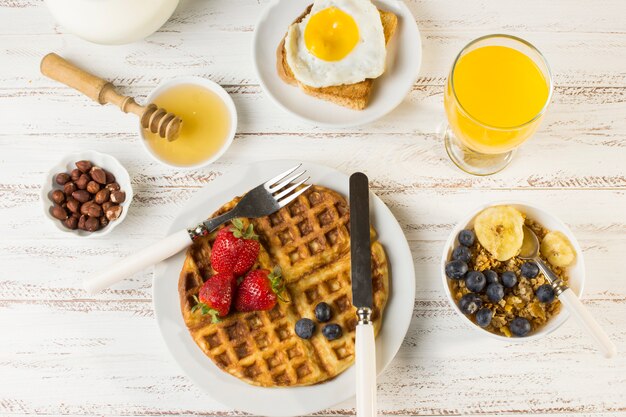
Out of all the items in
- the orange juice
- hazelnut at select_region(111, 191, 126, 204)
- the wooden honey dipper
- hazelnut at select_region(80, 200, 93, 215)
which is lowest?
hazelnut at select_region(80, 200, 93, 215)

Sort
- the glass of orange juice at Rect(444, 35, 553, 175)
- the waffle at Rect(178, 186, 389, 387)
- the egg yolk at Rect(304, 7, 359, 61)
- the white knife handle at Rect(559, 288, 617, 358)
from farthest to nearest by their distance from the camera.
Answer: the egg yolk at Rect(304, 7, 359, 61)
the waffle at Rect(178, 186, 389, 387)
the glass of orange juice at Rect(444, 35, 553, 175)
the white knife handle at Rect(559, 288, 617, 358)

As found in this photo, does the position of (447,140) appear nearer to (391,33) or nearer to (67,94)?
(391,33)

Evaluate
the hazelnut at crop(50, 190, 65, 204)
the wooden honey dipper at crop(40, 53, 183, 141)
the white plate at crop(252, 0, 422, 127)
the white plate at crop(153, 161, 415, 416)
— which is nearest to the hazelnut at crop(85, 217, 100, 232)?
the hazelnut at crop(50, 190, 65, 204)

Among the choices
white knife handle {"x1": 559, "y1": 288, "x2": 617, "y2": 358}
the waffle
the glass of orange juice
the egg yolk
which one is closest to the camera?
white knife handle {"x1": 559, "y1": 288, "x2": 617, "y2": 358}

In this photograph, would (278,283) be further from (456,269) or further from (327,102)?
(327,102)

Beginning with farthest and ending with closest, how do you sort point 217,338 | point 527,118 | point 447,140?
1. point 447,140
2. point 217,338
3. point 527,118

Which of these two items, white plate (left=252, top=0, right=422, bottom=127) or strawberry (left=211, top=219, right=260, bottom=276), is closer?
strawberry (left=211, top=219, right=260, bottom=276)

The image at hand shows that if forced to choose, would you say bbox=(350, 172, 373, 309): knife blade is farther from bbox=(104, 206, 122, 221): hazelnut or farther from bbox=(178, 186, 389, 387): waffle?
bbox=(104, 206, 122, 221): hazelnut

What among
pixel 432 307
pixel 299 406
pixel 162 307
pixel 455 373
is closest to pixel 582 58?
pixel 432 307
